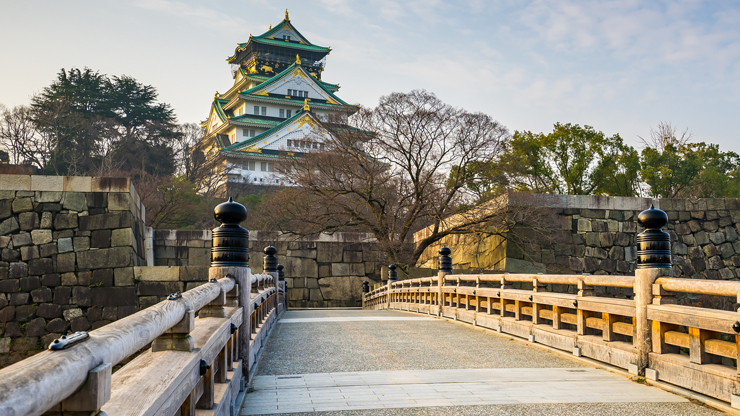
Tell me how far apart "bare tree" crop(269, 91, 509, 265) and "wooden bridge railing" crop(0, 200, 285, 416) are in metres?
15.2

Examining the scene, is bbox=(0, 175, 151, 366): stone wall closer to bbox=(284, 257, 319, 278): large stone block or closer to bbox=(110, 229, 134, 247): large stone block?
bbox=(110, 229, 134, 247): large stone block

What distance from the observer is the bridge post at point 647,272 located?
15.9 feet

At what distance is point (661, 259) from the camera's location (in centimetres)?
498

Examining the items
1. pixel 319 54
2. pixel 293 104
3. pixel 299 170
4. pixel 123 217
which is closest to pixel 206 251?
pixel 299 170

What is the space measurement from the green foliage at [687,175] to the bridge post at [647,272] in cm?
2177

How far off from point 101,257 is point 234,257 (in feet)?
34.9

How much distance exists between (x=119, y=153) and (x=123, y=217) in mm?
16730

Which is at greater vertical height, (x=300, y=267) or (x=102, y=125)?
(x=102, y=125)

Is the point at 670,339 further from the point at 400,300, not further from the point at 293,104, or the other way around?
the point at 293,104

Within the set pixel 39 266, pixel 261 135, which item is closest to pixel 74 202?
pixel 39 266

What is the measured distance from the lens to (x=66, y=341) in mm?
1331

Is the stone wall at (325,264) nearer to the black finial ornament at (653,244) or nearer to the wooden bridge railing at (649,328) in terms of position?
the wooden bridge railing at (649,328)

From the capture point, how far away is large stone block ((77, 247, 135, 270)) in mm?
13898

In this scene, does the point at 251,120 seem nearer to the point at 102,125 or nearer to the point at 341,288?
the point at 102,125
